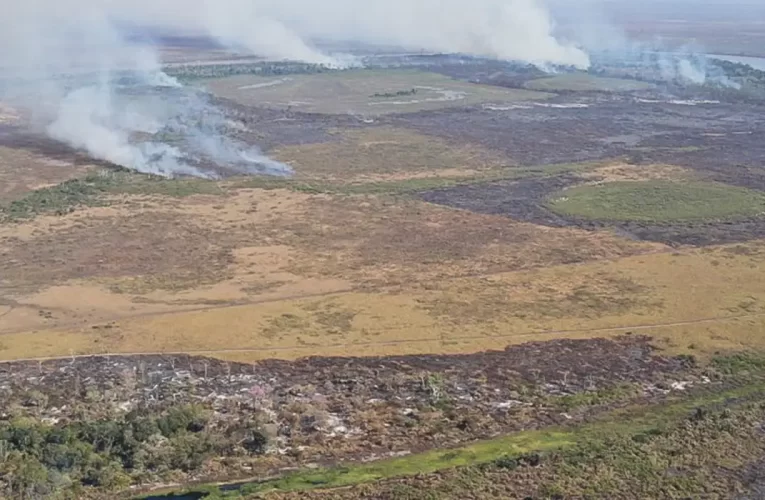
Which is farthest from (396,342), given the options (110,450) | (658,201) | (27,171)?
(27,171)

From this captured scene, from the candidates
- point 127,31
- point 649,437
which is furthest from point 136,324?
point 127,31

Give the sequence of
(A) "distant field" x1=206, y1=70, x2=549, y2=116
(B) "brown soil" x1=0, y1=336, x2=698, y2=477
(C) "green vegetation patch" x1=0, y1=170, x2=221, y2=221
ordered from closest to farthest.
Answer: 1. (B) "brown soil" x1=0, y1=336, x2=698, y2=477
2. (C) "green vegetation patch" x1=0, y1=170, x2=221, y2=221
3. (A) "distant field" x1=206, y1=70, x2=549, y2=116

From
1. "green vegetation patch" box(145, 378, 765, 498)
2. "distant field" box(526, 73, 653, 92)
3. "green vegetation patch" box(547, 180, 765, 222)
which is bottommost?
"green vegetation patch" box(145, 378, 765, 498)

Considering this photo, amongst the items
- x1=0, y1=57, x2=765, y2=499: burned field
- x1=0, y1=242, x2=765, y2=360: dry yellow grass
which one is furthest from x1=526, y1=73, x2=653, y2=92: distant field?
x1=0, y1=242, x2=765, y2=360: dry yellow grass

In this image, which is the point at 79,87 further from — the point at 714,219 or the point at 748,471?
the point at 748,471

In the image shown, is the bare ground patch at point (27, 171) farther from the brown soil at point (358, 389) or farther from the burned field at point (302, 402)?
the burned field at point (302, 402)

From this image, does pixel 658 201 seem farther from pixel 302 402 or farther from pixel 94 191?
pixel 94 191

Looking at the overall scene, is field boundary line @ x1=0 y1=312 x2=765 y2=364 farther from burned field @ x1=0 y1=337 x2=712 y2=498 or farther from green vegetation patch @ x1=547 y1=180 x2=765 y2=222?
green vegetation patch @ x1=547 y1=180 x2=765 y2=222
